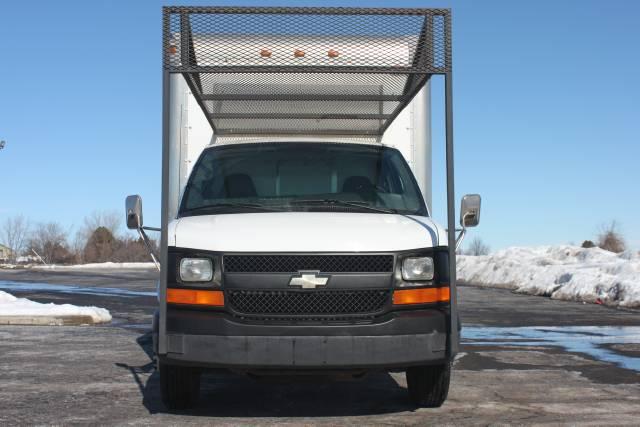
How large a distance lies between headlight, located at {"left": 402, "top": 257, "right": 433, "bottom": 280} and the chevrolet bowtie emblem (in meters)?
0.53

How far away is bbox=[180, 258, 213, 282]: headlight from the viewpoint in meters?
5.16

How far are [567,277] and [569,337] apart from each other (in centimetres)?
1263

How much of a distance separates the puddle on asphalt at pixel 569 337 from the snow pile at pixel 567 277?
6300 millimetres

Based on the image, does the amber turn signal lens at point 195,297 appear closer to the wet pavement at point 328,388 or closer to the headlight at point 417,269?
the wet pavement at point 328,388

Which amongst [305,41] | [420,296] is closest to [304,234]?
[420,296]

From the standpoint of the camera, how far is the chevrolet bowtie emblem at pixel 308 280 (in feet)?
16.6

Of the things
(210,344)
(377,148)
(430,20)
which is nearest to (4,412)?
(210,344)

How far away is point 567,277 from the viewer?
23.6 metres

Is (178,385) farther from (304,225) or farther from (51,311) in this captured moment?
(51,311)

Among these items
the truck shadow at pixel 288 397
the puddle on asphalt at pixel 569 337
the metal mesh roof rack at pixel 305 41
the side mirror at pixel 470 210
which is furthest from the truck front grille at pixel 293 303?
the puddle on asphalt at pixel 569 337

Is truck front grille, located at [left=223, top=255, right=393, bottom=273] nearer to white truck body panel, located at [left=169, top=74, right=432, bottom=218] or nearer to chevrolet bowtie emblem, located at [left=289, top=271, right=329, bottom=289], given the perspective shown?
chevrolet bowtie emblem, located at [left=289, top=271, right=329, bottom=289]

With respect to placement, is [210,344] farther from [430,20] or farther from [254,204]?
[430,20]

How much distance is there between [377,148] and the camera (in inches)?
283

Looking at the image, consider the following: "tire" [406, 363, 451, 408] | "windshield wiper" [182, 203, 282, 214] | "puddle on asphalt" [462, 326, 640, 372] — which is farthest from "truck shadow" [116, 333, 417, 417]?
"puddle on asphalt" [462, 326, 640, 372]
